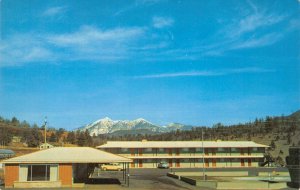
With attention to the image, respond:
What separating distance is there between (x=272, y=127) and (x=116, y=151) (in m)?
90.4

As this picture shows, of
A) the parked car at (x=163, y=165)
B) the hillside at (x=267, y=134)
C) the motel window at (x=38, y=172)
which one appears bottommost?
the parked car at (x=163, y=165)

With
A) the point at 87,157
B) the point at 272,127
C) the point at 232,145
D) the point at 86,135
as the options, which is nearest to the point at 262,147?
the point at 232,145

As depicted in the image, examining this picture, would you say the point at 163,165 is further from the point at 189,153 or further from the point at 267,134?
the point at 267,134

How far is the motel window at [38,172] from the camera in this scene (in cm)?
3575

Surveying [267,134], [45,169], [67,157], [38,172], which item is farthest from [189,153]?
[267,134]

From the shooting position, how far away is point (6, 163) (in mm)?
35438

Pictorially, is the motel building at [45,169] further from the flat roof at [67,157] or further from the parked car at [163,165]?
the parked car at [163,165]

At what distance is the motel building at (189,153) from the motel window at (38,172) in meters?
47.1

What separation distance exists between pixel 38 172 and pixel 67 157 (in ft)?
9.00

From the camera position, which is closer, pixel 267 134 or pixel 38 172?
pixel 38 172

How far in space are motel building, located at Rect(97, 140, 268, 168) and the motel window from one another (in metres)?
47.1

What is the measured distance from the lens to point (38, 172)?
36125 millimetres

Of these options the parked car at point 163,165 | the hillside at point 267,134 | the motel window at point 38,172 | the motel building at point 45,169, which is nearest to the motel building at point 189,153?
the parked car at point 163,165

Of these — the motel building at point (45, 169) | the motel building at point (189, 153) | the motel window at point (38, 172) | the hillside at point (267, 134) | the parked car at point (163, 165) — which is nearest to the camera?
the motel building at point (45, 169)
